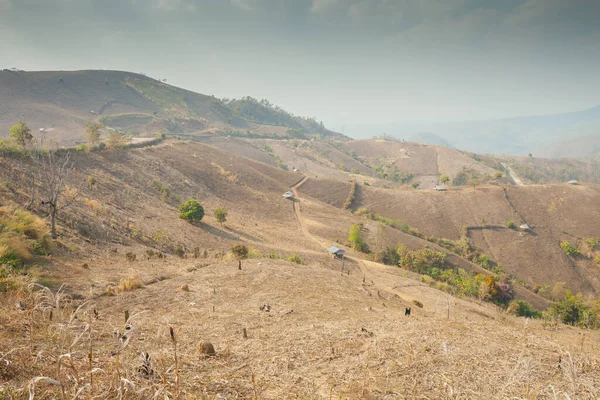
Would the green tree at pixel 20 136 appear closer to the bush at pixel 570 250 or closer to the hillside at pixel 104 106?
the hillside at pixel 104 106

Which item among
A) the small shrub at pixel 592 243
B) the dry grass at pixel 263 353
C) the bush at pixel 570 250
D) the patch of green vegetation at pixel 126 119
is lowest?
the bush at pixel 570 250

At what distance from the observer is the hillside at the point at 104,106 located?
96.9 metres

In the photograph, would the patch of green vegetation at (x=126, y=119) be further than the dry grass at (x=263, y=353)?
Yes

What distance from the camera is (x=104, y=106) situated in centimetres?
12662

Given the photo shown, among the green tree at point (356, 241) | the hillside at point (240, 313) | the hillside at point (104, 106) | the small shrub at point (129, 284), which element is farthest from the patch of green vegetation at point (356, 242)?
the hillside at point (104, 106)

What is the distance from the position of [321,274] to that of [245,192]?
38190 mm

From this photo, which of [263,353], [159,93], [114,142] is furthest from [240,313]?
[159,93]

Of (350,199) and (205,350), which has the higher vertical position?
(205,350)

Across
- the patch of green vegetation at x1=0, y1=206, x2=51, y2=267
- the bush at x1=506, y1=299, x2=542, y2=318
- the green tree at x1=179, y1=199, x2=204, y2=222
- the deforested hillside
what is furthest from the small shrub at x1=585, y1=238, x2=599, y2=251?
the patch of green vegetation at x1=0, y1=206, x2=51, y2=267

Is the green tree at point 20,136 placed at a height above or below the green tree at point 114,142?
below

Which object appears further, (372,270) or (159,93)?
(159,93)

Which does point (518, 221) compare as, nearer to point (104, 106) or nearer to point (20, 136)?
point (20, 136)

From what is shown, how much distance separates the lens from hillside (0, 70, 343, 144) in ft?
318

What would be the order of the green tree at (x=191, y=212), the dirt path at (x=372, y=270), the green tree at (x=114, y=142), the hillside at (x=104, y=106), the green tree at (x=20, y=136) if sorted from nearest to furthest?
the dirt path at (x=372, y=270) → the green tree at (x=20, y=136) → the green tree at (x=191, y=212) → the green tree at (x=114, y=142) → the hillside at (x=104, y=106)
